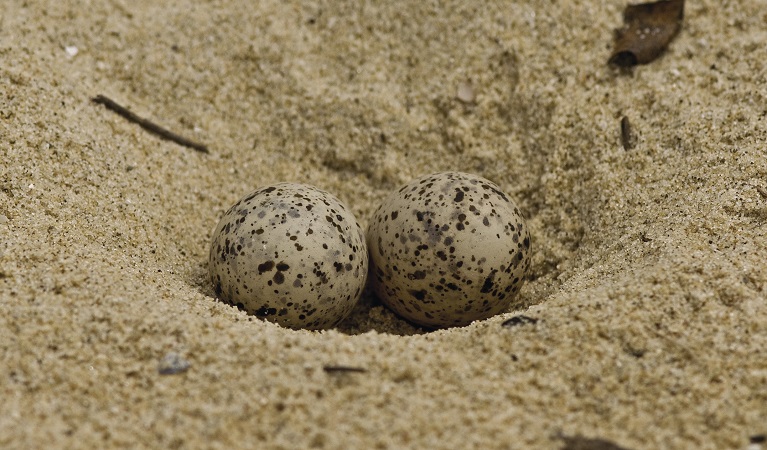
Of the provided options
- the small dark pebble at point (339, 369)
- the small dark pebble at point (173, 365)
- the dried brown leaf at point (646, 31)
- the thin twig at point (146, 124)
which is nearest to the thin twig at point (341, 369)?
the small dark pebble at point (339, 369)

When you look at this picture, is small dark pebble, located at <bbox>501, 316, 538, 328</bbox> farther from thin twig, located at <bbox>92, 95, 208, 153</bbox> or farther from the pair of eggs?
thin twig, located at <bbox>92, 95, 208, 153</bbox>

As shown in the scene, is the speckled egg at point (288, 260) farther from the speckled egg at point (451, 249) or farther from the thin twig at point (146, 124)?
the thin twig at point (146, 124)

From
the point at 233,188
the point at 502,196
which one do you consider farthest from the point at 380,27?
the point at 502,196

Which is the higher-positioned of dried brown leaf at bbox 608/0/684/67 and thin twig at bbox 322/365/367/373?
dried brown leaf at bbox 608/0/684/67

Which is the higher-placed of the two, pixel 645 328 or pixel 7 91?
pixel 645 328

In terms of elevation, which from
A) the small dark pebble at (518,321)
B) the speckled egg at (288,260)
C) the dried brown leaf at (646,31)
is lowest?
the speckled egg at (288,260)

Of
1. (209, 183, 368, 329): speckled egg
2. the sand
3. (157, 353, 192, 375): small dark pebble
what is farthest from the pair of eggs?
(157, 353, 192, 375): small dark pebble

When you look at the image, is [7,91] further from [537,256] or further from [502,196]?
[537,256]
